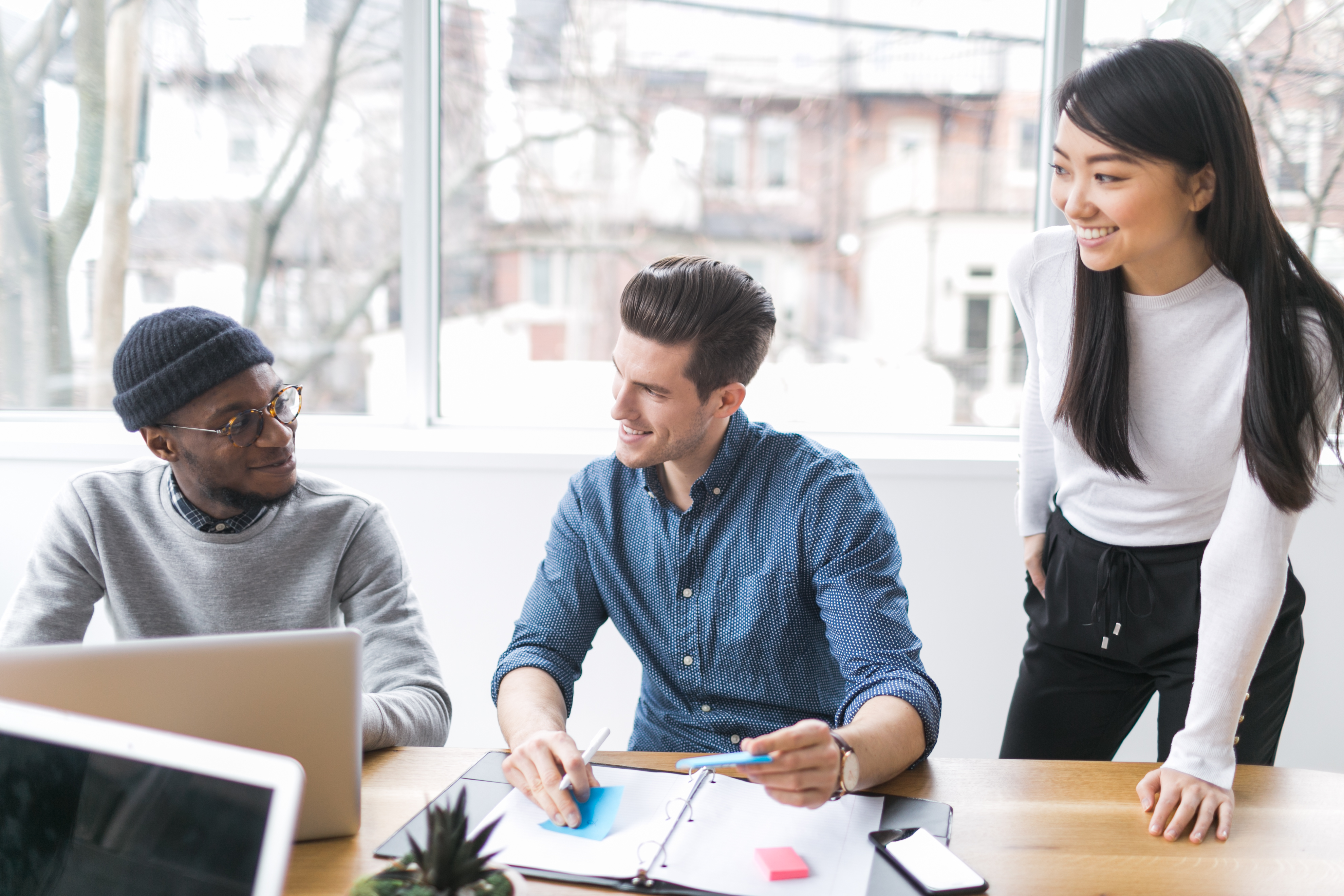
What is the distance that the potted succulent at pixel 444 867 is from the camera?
27.8 inches

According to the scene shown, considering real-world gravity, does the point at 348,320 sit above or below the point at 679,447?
above

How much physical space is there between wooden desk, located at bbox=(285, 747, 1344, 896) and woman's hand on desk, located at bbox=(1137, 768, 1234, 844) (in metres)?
0.01

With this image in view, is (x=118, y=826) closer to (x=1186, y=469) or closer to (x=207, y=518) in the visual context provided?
(x=207, y=518)

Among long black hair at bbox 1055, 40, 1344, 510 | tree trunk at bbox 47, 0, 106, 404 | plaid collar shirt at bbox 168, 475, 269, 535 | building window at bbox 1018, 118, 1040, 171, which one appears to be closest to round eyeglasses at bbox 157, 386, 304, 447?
plaid collar shirt at bbox 168, 475, 269, 535

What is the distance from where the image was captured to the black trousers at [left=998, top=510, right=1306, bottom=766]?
1.40 m

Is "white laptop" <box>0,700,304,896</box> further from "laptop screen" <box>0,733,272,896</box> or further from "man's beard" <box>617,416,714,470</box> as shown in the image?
"man's beard" <box>617,416,714,470</box>

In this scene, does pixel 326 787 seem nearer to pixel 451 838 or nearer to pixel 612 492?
pixel 451 838

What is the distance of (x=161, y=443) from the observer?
146 cm

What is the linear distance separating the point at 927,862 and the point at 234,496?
113cm

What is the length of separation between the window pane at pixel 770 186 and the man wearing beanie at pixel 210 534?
1155 mm

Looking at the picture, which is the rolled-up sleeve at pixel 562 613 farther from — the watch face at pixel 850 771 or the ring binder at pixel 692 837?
the watch face at pixel 850 771

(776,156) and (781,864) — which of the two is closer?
(781,864)

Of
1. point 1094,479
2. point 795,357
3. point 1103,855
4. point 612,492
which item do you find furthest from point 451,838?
point 795,357

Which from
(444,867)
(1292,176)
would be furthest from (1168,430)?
(1292,176)
